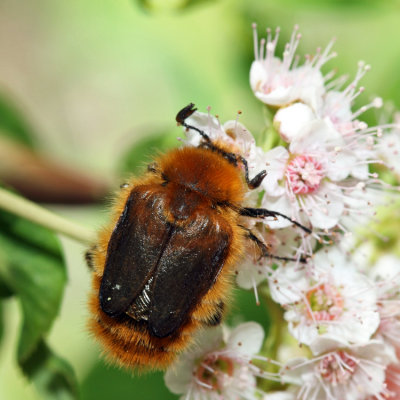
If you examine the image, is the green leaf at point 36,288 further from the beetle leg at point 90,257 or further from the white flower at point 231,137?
the white flower at point 231,137

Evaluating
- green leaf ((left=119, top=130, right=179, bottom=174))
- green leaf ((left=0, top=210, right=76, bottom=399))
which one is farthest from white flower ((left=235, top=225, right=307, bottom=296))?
green leaf ((left=119, top=130, right=179, bottom=174))

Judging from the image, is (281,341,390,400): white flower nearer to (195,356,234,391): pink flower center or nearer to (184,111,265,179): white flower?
(195,356,234,391): pink flower center

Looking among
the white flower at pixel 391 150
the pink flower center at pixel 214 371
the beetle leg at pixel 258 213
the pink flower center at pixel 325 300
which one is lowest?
the pink flower center at pixel 214 371

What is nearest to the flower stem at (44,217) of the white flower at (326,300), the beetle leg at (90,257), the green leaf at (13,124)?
the beetle leg at (90,257)

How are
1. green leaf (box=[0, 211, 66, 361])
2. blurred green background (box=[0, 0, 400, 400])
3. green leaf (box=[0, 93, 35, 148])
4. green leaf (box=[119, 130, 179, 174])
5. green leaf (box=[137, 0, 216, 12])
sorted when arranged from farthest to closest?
green leaf (box=[0, 93, 35, 148]) < blurred green background (box=[0, 0, 400, 400]) < green leaf (box=[119, 130, 179, 174]) < green leaf (box=[137, 0, 216, 12]) < green leaf (box=[0, 211, 66, 361])

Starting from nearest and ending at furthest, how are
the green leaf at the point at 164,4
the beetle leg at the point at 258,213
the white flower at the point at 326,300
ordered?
the beetle leg at the point at 258,213, the white flower at the point at 326,300, the green leaf at the point at 164,4

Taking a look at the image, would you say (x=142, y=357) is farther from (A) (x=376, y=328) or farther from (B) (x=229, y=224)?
(A) (x=376, y=328)

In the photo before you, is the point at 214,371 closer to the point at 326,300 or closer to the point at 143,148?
the point at 326,300

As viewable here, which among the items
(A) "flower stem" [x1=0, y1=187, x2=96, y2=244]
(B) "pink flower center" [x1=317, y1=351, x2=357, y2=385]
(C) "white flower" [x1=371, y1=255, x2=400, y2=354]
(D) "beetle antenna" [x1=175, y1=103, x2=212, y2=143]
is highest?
(D) "beetle antenna" [x1=175, y1=103, x2=212, y2=143]
